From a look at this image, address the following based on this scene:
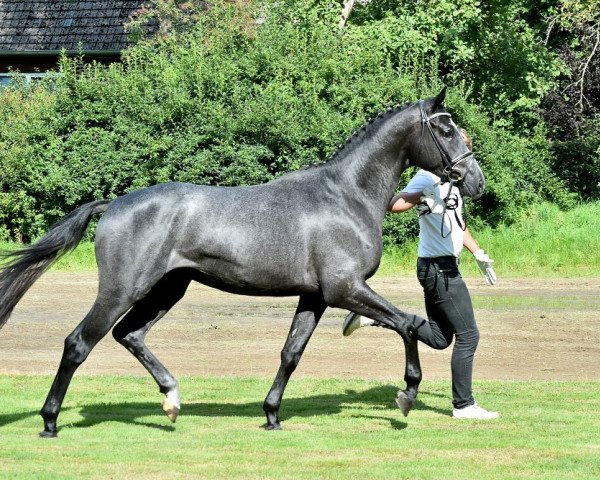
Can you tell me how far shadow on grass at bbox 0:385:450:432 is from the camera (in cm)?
909

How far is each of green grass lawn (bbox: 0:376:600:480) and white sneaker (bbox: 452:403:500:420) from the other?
A: 136 mm

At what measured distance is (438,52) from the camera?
25.8 metres

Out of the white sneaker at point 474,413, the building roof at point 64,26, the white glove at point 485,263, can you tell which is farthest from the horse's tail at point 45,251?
the building roof at point 64,26

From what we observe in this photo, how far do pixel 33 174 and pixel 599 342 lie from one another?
12.8m

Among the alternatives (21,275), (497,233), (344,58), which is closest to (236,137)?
(344,58)

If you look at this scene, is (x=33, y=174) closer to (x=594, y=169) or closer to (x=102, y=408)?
(x=594, y=169)

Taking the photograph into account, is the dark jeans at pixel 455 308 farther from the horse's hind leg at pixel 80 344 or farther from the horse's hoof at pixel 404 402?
the horse's hind leg at pixel 80 344

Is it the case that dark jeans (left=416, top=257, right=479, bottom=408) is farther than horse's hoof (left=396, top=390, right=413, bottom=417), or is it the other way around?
dark jeans (left=416, top=257, right=479, bottom=408)

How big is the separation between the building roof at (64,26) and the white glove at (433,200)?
88.9 feet

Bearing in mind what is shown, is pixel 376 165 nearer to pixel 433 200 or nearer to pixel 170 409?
pixel 433 200

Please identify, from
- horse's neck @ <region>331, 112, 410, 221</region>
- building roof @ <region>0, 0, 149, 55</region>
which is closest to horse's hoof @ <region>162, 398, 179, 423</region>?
horse's neck @ <region>331, 112, 410, 221</region>

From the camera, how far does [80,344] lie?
845 cm

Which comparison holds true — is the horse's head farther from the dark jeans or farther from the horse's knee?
the horse's knee

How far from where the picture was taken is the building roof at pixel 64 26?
117ft
